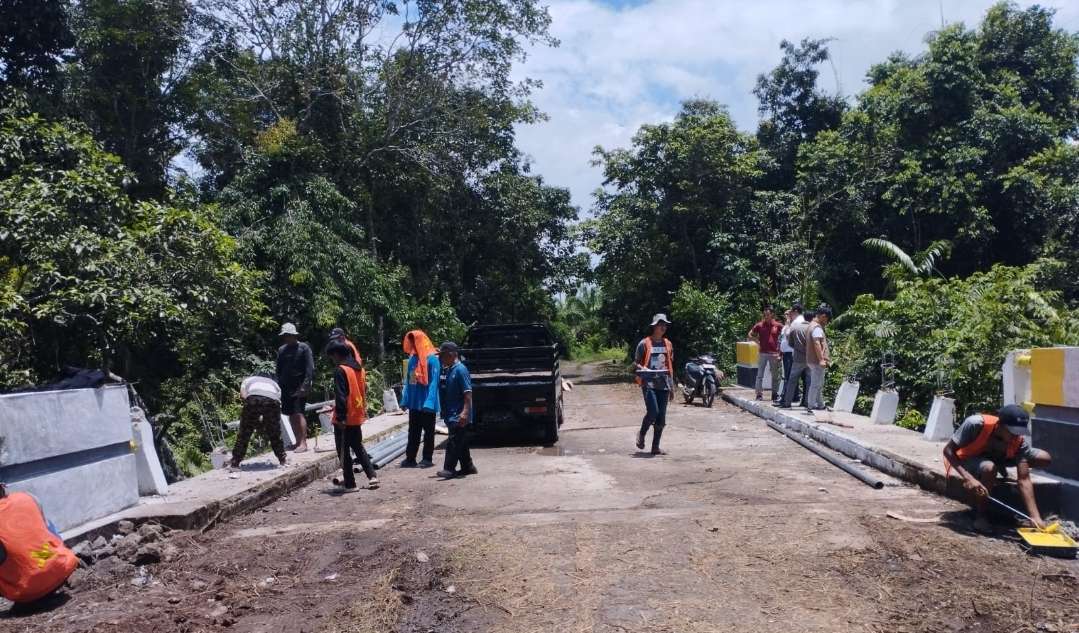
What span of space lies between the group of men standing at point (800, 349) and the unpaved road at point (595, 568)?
4.17 meters

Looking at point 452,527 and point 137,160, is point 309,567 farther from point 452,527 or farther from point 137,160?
point 137,160

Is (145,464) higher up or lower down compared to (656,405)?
lower down

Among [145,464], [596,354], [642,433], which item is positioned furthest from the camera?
[596,354]

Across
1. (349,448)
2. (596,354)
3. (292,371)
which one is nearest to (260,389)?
(292,371)

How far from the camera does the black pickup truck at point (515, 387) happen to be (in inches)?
509

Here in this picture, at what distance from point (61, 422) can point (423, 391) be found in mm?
4358

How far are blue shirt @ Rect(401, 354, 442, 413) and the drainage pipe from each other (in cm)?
487

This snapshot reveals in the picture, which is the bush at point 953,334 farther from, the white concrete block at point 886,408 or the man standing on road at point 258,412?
the man standing on road at point 258,412

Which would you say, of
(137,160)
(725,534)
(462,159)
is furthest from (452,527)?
(462,159)

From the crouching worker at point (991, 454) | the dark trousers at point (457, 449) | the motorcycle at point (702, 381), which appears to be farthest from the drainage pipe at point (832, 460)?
the dark trousers at point (457, 449)

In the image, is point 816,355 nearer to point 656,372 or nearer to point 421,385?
point 656,372

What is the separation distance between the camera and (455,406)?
10.1 metres

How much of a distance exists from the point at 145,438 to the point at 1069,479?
8.43 meters

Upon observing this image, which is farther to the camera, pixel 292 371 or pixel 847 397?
pixel 847 397
